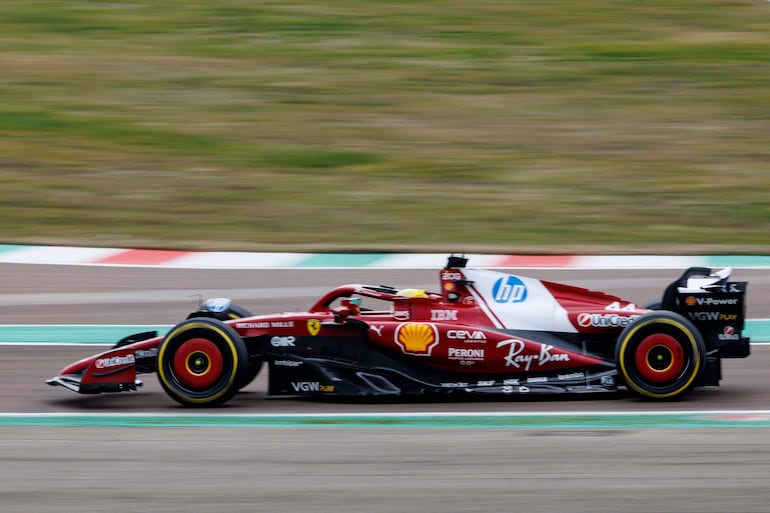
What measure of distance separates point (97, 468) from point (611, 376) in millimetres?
2938

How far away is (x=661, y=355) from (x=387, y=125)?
1096cm

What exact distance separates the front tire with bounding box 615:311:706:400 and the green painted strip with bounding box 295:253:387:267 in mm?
5083

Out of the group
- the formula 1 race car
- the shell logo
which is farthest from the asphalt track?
the shell logo

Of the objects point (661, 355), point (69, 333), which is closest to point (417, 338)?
point (661, 355)

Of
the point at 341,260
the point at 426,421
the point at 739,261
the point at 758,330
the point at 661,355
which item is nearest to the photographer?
the point at 426,421

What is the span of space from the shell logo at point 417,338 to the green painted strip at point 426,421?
40 cm

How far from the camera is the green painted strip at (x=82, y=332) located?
9.60 meters

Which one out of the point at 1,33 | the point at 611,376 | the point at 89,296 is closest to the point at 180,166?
the point at 89,296

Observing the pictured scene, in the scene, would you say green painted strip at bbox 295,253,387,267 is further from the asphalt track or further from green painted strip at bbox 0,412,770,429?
green painted strip at bbox 0,412,770,429

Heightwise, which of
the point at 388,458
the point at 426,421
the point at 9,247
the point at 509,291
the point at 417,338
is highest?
the point at 9,247

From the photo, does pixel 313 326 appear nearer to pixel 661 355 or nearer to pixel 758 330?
pixel 661 355

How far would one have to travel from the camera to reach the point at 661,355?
23.6 feet

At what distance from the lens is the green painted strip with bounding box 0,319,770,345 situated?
9.60 meters

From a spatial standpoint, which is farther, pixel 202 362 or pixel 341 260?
pixel 341 260
